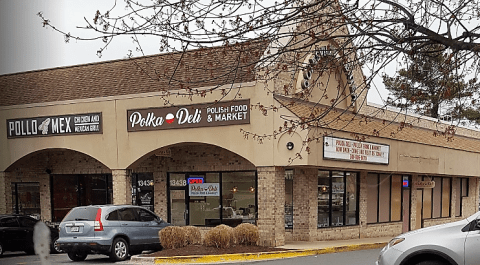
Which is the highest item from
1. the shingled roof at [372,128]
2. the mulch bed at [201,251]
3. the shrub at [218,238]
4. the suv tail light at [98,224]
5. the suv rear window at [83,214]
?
the shingled roof at [372,128]

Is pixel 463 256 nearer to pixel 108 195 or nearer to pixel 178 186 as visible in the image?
pixel 178 186

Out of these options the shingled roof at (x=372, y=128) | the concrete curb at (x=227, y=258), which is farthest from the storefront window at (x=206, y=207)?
the concrete curb at (x=227, y=258)

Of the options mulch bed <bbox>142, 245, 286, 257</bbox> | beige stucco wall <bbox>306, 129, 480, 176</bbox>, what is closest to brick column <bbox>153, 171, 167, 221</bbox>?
mulch bed <bbox>142, 245, 286, 257</bbox>

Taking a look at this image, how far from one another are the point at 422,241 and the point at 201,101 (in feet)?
37.7

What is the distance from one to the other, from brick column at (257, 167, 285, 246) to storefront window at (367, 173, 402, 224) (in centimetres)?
684

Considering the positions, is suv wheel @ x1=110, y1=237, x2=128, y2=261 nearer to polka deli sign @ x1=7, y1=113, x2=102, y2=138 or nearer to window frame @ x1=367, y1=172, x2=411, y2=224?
polka deli sign @ x1=7, y1=113, x2=102, y2=138

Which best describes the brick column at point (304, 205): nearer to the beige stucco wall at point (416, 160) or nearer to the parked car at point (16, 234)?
the beige stucco wall at point (416, 160)

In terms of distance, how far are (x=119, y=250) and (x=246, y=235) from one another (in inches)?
149

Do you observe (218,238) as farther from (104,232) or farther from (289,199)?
(289,199)

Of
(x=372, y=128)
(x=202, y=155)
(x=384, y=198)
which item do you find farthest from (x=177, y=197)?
(x=384, y=198)

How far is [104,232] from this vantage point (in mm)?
14422

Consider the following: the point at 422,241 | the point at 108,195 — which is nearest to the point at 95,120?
the point at 108,195

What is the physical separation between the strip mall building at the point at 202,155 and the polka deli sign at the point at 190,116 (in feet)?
0.12

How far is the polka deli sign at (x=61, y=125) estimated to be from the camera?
20.1 metres
